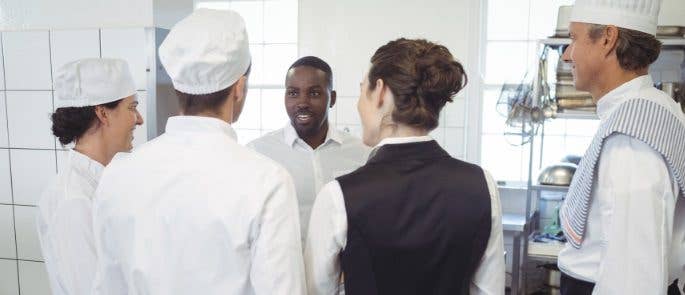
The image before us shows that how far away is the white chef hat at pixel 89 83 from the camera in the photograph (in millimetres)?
1490

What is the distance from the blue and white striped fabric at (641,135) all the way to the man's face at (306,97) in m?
0.83

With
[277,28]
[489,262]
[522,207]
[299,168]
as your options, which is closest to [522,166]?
[522,207]

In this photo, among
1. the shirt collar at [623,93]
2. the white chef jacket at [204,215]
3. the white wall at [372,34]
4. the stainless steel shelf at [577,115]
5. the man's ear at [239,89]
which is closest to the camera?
the white chef jacket at [204,215]

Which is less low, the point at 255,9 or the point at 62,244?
the point at 255,9

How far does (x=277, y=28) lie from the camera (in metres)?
3.92

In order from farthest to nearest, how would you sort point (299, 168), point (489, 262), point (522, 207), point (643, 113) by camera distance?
point (522, 207) → point (299, 168) → point (643, 113) → point (489, 262)

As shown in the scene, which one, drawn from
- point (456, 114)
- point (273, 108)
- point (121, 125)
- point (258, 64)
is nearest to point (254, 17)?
point (258, 64)

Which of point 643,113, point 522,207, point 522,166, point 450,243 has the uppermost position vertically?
point 643,113

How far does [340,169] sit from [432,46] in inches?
33.6

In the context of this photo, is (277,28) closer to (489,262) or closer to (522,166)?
(522,166)

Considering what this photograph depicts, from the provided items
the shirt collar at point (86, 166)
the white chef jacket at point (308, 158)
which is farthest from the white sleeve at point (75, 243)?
the white chef jacket at point (308, 158)

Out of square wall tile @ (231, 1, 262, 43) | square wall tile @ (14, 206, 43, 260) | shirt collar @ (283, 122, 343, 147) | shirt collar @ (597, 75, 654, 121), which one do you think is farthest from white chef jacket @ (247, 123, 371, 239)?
square wall tile @ (231, 1, 262, 43)

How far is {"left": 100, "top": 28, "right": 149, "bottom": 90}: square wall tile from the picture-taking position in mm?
1906

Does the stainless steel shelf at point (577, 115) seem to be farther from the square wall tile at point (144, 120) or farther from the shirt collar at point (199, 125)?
the shirt collar at point (199, 125)
